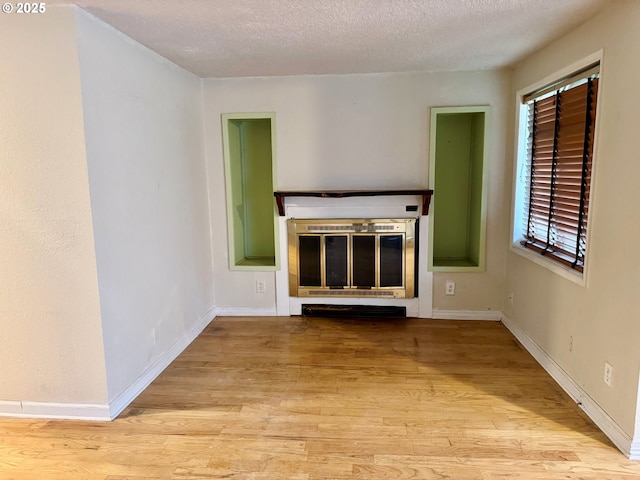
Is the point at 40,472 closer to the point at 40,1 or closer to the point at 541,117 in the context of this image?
the point at 40,1

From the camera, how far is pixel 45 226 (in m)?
2.13

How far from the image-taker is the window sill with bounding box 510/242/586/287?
2.38m

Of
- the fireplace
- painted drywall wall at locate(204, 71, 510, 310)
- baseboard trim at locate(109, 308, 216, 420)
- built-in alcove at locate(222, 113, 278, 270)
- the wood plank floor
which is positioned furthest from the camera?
built-in alcove at locate(222, 113, 278, 270)

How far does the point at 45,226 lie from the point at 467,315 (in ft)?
11.0

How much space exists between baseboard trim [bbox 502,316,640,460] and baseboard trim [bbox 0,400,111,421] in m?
2.68

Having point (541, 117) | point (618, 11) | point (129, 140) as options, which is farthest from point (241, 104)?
point (618, 11)

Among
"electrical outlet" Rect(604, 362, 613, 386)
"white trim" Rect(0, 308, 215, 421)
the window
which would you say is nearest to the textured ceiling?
the window

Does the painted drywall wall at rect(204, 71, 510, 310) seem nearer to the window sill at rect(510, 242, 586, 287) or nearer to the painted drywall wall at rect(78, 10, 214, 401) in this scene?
the window sill at rect(510, 242, 586, 287)

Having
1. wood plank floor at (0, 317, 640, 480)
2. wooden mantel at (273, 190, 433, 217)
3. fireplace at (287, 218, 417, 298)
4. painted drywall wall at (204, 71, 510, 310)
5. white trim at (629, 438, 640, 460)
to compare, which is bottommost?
wood plank floor at (0, 317, 640, 480)

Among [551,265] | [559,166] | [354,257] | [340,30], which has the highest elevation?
[340,30]

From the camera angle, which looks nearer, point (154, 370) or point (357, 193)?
point (154, 370)

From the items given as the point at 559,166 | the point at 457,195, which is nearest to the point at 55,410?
the point at 559,166

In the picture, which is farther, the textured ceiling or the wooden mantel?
the wooden mantel

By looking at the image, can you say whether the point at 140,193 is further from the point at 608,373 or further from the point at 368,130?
the point at 608,373
